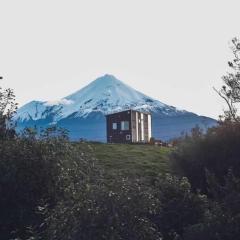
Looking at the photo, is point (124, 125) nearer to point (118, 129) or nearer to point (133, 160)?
point (118, 129)

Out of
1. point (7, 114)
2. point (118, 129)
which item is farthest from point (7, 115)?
point (118, 129)

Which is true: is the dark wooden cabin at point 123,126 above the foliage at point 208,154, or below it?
above

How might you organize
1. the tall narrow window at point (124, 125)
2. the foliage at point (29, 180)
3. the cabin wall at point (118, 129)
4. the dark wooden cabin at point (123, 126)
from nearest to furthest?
the foliage at point (29, 180)
the cabin wall at point (118, 129)
the dark wooden cabin at point (123, 126)
the tall narrow window at point (124, 125)

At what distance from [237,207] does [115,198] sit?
3.29 metres

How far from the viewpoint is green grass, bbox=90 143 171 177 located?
28764 mm

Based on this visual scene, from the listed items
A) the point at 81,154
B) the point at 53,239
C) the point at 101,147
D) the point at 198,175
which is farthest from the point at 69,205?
the point at 101,147

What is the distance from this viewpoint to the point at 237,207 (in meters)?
13.7

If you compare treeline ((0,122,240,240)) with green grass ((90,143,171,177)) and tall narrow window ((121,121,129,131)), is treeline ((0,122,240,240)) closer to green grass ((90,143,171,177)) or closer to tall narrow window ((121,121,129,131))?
green grass ((90,143,171,177))

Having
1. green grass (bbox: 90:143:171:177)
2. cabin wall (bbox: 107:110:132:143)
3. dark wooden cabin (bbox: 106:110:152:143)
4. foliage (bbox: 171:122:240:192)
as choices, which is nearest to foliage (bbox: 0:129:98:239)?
foliage (bbox: 171:122:240:192)

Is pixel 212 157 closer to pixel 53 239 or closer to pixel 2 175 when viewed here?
pixel 2 175

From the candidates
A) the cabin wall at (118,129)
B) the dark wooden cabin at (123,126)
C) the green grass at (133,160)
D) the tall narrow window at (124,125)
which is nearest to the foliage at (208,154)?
the green grass at (133,160)

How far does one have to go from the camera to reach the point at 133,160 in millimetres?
32688

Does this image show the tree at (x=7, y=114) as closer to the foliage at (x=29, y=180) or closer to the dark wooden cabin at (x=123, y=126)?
the foliage at (x=29, y=180)

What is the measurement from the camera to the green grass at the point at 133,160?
2876cm
